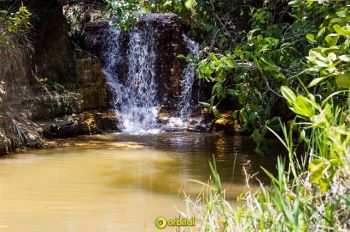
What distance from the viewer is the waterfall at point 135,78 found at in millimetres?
12436

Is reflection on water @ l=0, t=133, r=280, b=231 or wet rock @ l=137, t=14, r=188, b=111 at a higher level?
wet rock @ l=137, t=14, r=188, b=111

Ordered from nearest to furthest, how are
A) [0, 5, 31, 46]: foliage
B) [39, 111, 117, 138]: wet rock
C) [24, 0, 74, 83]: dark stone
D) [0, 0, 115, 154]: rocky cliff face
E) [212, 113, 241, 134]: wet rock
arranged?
1. [0, 5, 31, 46]: foliage
2. [0, 0, 115, 154]: rocky cliff face
3. [39, 111, 117, 138]: wet rock
4. [24, 0, 74, 83]: dark stone
5. [212, 113, 241, 134]: wet rock

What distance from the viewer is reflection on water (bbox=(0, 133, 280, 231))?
4879mm

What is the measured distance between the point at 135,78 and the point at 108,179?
6.73 m

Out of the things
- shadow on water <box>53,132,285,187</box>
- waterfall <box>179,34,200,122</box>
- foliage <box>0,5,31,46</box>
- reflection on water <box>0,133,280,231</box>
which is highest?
foliage <box>0,5,31,46</box>

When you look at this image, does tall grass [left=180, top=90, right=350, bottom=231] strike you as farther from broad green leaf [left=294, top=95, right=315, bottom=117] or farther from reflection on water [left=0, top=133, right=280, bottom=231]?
reflection on water [left=0, top=133, right=280, bottom=231]

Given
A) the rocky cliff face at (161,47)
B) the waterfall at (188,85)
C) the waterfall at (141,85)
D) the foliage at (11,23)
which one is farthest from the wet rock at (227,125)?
the foliage at (11,23)

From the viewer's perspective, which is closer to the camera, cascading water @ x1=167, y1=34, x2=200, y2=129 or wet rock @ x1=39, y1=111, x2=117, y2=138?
wet rock @ x1=39, y1=111, x2=117, y2=138

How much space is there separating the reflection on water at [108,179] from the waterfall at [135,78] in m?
2.17

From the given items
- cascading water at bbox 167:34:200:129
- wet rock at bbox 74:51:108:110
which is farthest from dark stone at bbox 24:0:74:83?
cascading water at bbox 167:34:200:129

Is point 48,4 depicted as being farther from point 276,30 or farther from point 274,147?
point 276,30

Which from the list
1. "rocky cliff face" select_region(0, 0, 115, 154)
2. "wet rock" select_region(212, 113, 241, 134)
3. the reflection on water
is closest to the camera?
the reflection on water

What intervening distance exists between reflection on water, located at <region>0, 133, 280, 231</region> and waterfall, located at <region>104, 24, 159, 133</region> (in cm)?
217

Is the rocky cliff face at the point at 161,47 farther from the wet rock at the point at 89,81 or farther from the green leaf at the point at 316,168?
the green leaf at the point at 316,168
